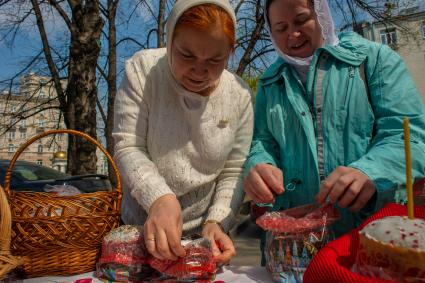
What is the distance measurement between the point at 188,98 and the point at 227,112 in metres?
0.14

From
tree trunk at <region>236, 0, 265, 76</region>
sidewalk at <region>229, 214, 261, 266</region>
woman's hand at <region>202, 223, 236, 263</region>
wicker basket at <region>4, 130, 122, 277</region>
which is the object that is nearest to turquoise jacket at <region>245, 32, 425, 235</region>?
woman's hand at <region>202, 223, 236, 263</region>

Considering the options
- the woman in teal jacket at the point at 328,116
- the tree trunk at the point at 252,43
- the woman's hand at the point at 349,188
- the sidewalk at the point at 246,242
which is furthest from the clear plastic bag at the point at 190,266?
the tree trunk at the point at 252,43

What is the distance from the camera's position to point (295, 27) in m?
1.17

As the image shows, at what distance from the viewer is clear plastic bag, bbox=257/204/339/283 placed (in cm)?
89

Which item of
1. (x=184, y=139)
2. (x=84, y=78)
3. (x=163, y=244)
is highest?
(x=84, y=78)

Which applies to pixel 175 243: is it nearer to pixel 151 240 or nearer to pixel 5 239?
pixel 151 240

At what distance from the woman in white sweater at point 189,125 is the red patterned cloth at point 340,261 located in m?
0.38

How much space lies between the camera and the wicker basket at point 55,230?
3.34 feet

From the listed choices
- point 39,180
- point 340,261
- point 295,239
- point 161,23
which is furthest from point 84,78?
point 340,261

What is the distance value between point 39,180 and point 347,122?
12.2 feet

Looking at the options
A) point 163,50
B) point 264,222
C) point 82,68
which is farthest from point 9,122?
point 264,222

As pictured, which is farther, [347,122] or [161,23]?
[161,23]

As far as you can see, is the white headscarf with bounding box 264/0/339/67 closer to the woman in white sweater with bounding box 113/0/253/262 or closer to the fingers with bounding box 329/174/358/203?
the woman in white sweater with bounding box 113/0/253/262

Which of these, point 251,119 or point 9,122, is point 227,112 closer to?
point 251,119
